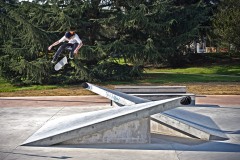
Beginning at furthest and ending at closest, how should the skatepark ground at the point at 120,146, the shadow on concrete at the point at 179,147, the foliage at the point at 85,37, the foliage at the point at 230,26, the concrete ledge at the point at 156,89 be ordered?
the foliage at the point at 230,26, the foliage at the point at 85,37, the concrete ledge at the point at 156,89, the shadow on concrete at the point at 179,147, the skatepark ground at the point at 120,146

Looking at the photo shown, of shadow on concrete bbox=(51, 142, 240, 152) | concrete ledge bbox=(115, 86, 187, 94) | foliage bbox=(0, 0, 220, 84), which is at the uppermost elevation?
foliage bbox=(0, 0, 220, 84)

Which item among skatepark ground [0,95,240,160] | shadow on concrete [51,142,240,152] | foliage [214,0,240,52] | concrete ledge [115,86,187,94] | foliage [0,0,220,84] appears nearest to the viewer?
skatepark ground [0,95,240,160]

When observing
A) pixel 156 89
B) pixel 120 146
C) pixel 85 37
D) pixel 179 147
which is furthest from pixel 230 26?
pixel 120 146

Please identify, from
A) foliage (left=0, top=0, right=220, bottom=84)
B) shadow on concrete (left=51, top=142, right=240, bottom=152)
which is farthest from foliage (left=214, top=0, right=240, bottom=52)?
shadow on concrete (left=51, top=142, right=240, bottom=152)

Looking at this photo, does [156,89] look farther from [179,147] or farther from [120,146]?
[120,146]

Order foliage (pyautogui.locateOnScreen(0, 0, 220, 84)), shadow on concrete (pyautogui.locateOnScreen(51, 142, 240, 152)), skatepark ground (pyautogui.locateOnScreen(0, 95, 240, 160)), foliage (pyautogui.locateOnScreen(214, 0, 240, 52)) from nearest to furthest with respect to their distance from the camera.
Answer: skatepark ground (pyautogui.locateOnScreen(0, 95, 240, 160)) < shadow on concrete (pyautogui.locateOnScreen(51, 142, 240, 152)) < foliage (pyautogui.locateOnScreen(0, 0, 220, 84)) < foliage (pyautogui.locateOnScreen(214, 0, 240, 52))

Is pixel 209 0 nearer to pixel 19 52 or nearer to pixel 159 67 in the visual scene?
pixel 159 67

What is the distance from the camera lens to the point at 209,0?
37.8 meters

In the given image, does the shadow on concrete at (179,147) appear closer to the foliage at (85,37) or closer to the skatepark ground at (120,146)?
the skatepark ground at (120,146)

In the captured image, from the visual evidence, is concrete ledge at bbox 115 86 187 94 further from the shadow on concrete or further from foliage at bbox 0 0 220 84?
foliage at bbox 0 0 220 84

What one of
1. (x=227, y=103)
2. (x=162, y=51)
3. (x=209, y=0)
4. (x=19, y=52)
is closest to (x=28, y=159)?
(x=227, y=103)

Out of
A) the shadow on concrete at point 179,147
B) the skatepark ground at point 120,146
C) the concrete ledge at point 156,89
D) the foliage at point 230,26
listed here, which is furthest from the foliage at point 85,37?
the shadow on concrete at point 179,147

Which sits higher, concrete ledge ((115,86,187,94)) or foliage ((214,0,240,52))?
foliage ((214,0,240,52))

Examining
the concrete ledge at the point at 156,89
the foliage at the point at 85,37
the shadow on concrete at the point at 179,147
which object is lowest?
the shadow on concrete at the point at 179,147
